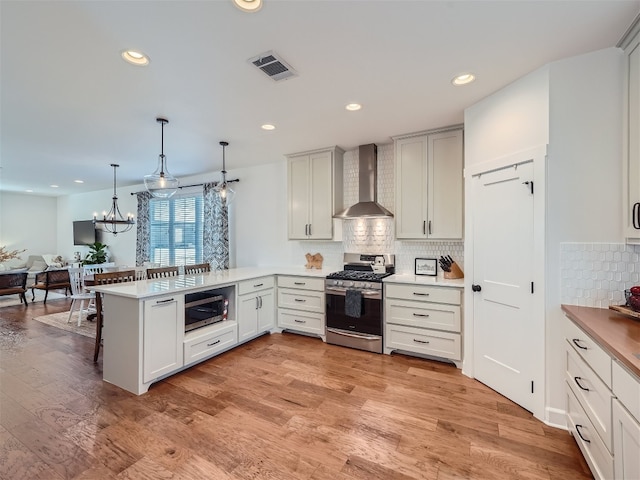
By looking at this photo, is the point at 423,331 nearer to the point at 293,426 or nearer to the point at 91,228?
the point at 293,426

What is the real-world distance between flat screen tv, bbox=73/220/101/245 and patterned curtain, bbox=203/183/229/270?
4.46 metres

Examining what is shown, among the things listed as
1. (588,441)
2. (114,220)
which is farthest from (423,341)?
(114,220)

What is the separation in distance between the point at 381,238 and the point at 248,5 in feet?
10.5

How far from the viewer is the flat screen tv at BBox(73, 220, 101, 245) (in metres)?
7.97

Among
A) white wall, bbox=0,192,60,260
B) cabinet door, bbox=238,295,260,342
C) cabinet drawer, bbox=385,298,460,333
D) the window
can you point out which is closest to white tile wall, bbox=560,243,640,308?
cabinet drawer, bbox=385,298,460,333

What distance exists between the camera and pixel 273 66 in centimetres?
220

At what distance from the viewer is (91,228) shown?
7.96 m

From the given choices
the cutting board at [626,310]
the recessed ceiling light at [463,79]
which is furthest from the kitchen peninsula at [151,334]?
the cutting board at [626,310]

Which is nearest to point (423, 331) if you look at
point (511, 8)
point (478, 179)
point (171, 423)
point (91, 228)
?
point (478, 179)

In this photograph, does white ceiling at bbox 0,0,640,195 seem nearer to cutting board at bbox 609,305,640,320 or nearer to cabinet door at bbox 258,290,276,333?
cutting board at bbox 609,305,640,320

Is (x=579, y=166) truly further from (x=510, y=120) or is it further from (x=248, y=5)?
(x=248, y=5)

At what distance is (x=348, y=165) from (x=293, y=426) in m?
3.49

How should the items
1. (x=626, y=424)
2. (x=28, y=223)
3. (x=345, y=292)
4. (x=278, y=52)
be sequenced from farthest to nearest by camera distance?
(x=28, y=223), (x=345, y=292), (x=278, y=52), (x=626, y=424)

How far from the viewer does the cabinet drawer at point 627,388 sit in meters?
1.20
